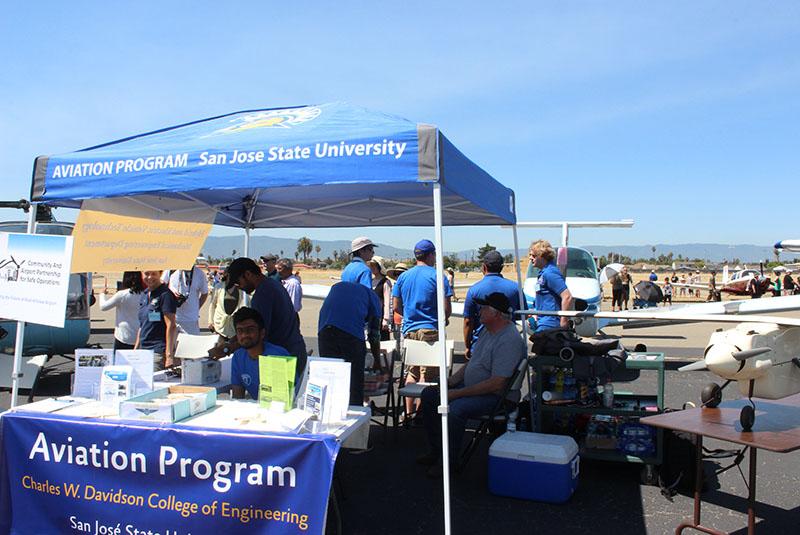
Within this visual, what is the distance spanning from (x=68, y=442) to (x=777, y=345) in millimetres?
3442

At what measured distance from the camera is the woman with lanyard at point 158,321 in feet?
17.4

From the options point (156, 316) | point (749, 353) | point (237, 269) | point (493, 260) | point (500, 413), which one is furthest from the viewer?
point (493, 260)

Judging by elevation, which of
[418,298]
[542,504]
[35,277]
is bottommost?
[542,504]

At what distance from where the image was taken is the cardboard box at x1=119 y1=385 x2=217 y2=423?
308 centimetres

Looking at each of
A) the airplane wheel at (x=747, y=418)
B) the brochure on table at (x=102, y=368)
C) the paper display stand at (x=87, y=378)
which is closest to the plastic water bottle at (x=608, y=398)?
the airplane wheel at (x=747, y=418)

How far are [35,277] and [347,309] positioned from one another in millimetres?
2300

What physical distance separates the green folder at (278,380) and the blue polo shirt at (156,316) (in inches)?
91.9

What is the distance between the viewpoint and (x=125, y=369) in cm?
339

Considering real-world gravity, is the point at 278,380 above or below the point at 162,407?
above

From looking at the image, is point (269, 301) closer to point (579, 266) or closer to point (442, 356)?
point (442, 356)

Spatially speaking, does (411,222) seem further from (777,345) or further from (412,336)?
(777,345)

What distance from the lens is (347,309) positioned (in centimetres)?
515

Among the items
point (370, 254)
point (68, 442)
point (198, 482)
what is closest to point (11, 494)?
point (68, 442)

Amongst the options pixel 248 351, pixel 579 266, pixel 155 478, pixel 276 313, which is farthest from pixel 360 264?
pixel 579 266
